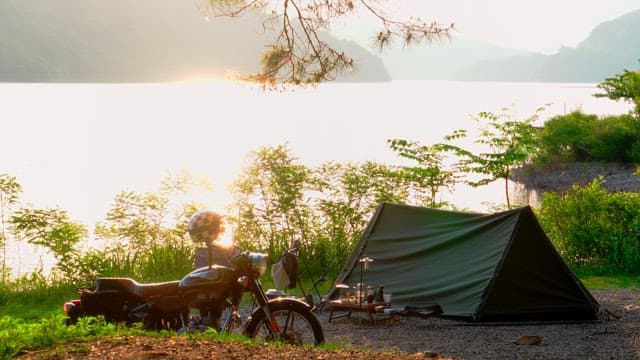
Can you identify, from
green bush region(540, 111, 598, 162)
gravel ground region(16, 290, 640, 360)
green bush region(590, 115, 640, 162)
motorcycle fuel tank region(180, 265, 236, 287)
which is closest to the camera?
gravel ground region(16, 290, 640, 360)

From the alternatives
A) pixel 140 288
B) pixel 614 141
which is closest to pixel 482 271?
pixel 140 288

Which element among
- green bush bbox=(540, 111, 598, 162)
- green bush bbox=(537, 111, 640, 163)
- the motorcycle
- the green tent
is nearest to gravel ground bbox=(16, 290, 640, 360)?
the green tent

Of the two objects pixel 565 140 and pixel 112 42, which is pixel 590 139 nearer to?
pixel 565 140

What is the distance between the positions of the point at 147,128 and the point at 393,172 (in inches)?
2618

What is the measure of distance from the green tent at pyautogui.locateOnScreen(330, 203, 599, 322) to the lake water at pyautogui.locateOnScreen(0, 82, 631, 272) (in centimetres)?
270

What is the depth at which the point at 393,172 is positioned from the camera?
46.9 feet

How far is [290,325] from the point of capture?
269 inches

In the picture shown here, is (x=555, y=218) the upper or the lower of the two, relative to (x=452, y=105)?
lower

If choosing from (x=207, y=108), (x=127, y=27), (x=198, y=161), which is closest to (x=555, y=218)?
(x=198, y=161)

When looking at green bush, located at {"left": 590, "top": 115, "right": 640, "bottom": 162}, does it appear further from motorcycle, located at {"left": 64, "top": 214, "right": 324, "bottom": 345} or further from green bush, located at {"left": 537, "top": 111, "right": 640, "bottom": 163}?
motorcycle, located at {"left": 64, "top": 214, "right": 324, "bottom": 345}

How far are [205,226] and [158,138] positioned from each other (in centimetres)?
6192

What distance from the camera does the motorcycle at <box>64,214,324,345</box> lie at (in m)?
6.67

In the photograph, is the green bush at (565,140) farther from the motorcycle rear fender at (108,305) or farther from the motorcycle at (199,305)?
the motorcycle rear fender at (108,305)

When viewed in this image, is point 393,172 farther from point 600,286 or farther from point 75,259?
point 75,259
